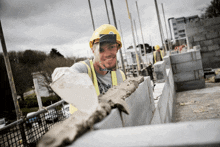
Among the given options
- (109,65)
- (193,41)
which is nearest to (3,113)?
(109,65)

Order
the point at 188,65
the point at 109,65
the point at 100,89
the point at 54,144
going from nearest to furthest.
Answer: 1. the point at 54,144
2. the point at 109,65
3. the point at 100,89
4. the point at 188,65

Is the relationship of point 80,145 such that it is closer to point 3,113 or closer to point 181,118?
point 181,118

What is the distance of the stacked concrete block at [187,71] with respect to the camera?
837 cm

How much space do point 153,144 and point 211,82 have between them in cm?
1041

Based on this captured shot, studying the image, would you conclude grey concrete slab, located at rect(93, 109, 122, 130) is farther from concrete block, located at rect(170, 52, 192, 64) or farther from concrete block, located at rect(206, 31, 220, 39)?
concrete block, located at rect(206, 31, 220, 39)

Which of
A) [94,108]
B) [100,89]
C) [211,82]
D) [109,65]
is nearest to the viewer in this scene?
[94,108]

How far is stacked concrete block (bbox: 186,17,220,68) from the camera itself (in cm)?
1281

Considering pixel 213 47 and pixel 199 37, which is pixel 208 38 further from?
pixel 213 47

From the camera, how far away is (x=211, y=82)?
928 centimetres

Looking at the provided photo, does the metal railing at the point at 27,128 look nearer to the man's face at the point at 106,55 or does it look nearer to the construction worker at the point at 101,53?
the construction worker at the point at 101,53

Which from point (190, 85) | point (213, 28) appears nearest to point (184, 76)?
point (190, 85)

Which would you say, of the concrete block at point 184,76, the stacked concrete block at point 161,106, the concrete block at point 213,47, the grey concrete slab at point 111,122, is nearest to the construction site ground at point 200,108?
the stacked concrete block at point 161,106

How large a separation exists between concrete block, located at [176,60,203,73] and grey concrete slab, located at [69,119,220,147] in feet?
28.8

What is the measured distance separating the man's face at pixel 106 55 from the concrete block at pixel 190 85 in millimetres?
7719
